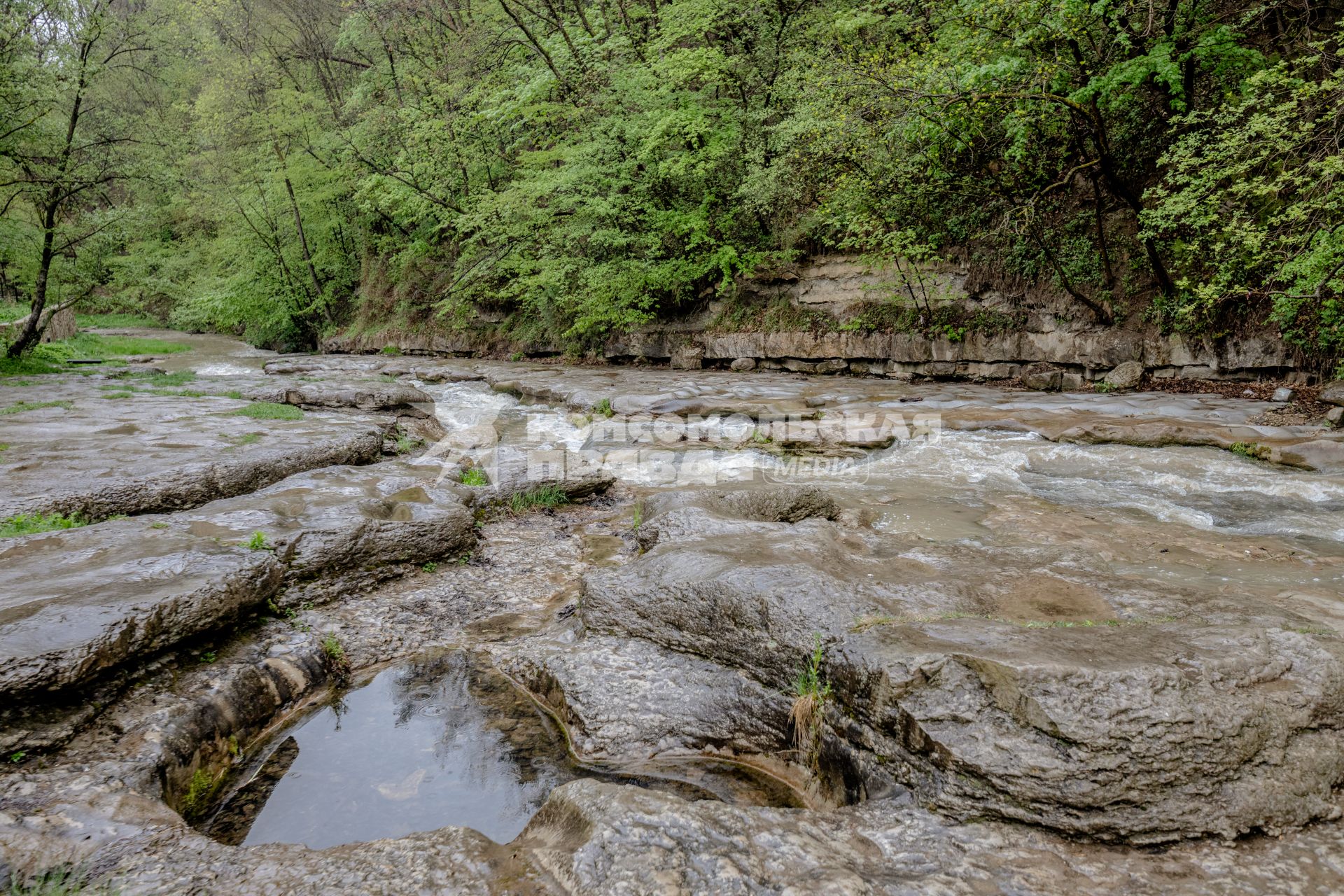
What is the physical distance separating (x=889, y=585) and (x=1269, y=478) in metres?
5.85

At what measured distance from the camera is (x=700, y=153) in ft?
52.6

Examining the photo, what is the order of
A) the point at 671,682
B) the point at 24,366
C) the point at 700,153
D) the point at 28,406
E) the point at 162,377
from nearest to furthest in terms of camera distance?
1. the point at 671,682
2. the point at 28,406
3. the point at 24,366
4. the point at 162,377
5. the point at 700,153

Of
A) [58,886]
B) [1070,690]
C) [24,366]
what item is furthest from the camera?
[24,366]

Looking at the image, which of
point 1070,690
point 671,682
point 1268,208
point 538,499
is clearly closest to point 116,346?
point 538,499

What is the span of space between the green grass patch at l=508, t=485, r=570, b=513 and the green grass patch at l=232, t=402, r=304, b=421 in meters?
5.00

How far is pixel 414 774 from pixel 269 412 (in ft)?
30.6

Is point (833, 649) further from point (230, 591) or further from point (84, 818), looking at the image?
point (230, 591)

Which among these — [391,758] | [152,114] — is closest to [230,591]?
[391,758]

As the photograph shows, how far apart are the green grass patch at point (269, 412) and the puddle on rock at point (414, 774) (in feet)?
25.9

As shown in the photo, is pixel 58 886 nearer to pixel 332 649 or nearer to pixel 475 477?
pixel 332 649

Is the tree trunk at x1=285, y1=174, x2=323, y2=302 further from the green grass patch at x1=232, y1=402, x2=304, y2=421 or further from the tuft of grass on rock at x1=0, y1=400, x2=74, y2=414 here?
the green grass patch at x1=232, y1=402, x2=304, y2=421

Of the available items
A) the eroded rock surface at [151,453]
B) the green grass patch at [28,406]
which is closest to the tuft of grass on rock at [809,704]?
the eroded rock surface at [151,453]

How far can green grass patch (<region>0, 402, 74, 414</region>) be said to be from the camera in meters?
9.61

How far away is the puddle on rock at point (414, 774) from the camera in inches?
122
